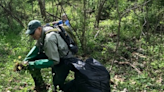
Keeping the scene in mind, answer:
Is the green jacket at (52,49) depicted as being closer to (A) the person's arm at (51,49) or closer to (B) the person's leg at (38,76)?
(A) the person's arm at (51,49)

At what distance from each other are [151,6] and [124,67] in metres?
2.48

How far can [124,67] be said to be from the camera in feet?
18.3

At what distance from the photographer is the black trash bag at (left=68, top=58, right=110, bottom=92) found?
3.21m

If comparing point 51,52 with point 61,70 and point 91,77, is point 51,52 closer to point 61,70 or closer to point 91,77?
point 61,70

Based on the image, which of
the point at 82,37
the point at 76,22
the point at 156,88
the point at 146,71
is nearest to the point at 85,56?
the point at 82,37

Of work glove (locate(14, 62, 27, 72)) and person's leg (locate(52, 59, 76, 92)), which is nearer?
work glove (locate(14, 62, 27, 72))

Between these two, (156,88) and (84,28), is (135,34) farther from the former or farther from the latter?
(156,88)

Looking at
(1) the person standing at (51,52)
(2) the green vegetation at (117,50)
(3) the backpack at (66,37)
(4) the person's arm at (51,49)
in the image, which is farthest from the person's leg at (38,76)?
(3) the backpack at (66,37)

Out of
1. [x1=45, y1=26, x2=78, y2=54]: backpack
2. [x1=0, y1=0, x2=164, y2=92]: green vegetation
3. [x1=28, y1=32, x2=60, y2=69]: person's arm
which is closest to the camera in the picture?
[x1=28, y1=32, x2=60, y2=69]: person's arm

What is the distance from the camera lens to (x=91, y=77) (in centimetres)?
322

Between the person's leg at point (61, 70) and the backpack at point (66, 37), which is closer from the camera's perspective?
the backpack at point (66, 37)

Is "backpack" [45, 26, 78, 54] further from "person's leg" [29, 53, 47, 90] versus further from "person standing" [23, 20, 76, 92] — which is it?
"person's leg" [29, 53, 47, 90]

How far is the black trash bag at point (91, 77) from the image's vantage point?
321 centimetres

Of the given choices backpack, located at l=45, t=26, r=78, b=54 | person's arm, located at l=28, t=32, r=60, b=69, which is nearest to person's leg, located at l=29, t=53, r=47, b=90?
person's arm, located at l=28, t=32, r=60, b=69
